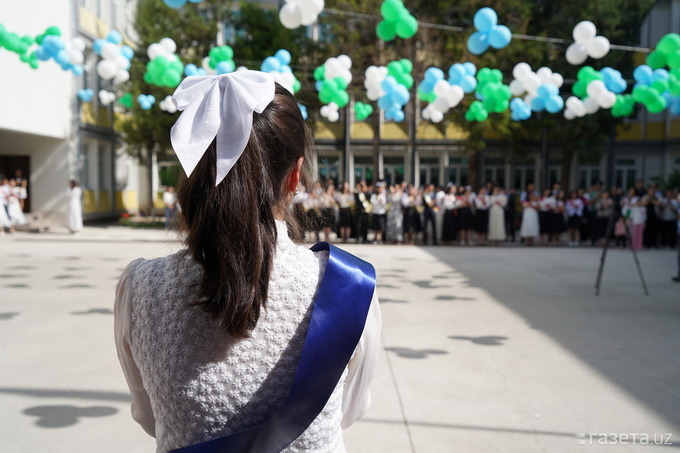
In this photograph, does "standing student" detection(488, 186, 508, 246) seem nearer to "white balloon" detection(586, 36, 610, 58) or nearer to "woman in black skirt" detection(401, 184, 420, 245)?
"woman in black skirt" detection(401, 184, 420, 245)

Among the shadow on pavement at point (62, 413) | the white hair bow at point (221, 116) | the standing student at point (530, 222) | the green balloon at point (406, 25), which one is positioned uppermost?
the green balloon at point (406, 25)

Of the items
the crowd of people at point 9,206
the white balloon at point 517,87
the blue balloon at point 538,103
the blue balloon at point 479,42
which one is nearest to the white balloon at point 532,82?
the white balloon at point 517,87

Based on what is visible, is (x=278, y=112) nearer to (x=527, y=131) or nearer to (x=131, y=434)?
(x=131, y=434)

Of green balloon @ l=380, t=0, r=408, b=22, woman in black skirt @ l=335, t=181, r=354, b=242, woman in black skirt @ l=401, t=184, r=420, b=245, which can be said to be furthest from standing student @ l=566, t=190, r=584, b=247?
green balloon @ l=380, t=0, r=408, b=22

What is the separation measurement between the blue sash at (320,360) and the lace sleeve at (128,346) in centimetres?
26

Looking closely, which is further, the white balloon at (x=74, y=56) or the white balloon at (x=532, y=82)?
the white balloon at (x=532, y=82)

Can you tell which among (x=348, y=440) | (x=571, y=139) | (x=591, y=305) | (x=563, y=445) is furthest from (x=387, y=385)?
(x=571, y=139)

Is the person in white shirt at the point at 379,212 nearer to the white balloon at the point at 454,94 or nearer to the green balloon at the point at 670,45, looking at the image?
the white balloon at the point at 454,94

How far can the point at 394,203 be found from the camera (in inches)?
651

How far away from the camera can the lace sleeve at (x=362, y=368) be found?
4.36 feet

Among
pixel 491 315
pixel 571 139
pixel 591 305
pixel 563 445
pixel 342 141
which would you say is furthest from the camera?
pixel 342 141

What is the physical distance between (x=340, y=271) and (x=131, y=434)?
9.57 ft

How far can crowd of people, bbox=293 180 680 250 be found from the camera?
1611 centimetres

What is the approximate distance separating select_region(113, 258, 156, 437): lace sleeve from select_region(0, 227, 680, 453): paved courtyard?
166 mm
